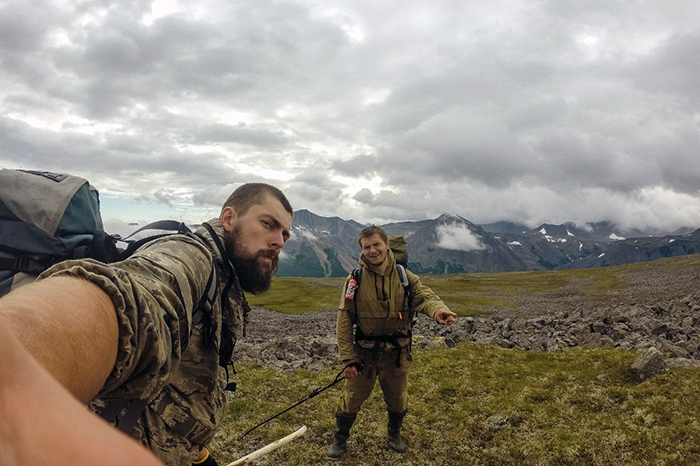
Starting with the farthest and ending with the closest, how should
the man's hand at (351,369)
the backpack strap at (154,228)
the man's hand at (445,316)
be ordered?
the man's hand at (351,369), the man's hand at (445,316), the backpack strap at (154,228)

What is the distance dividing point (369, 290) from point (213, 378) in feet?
18.8

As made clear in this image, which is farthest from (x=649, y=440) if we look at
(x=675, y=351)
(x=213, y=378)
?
(x=213, y=378)

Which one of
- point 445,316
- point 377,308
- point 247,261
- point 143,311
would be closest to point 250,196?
point 247,261

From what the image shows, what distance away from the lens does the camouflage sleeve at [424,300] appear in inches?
370

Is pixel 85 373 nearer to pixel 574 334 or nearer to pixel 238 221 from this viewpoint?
pixel 238 221

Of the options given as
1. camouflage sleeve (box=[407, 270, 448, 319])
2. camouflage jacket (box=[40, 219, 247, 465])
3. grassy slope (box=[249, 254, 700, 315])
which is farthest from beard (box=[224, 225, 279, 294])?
grassy slope (box=[249, 254, 700, 315])

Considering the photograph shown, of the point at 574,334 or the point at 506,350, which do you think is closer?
the point at 506,350

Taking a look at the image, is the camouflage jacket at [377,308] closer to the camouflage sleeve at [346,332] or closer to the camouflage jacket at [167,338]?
the camouflage sleeve at [346,332]

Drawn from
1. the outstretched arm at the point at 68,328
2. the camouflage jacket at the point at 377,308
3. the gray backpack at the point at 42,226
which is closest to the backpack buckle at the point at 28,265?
the gray backpack at the point at 42,226

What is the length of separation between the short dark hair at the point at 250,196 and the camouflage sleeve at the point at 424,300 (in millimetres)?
5064

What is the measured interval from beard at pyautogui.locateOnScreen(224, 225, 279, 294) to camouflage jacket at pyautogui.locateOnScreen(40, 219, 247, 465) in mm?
150

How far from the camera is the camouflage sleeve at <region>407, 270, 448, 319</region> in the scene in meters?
9.39

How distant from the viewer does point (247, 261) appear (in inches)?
192

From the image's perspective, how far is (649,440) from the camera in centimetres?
994
